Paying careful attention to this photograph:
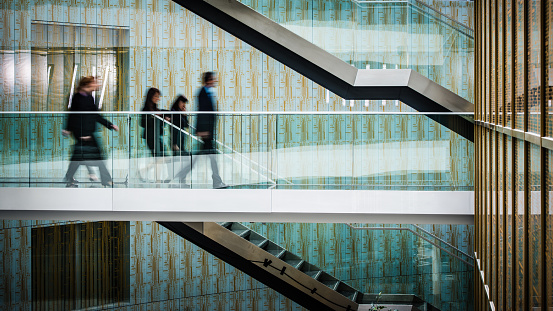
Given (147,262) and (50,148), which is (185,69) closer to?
(147,262)

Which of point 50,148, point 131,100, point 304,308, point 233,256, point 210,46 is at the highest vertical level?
point 210,46

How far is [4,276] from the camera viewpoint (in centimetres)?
956

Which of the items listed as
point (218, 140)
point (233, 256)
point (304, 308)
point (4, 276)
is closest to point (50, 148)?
point (218, 140)

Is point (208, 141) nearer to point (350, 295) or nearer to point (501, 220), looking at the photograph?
point (501, 220)

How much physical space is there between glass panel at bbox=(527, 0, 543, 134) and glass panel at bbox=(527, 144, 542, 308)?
14 centimetres

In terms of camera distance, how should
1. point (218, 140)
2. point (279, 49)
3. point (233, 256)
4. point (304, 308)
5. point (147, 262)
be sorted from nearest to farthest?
1. point (218, 140)
2. point (279, 49)
3. point (233, 256)
4. point (304, 308)
5. point (147, 262)

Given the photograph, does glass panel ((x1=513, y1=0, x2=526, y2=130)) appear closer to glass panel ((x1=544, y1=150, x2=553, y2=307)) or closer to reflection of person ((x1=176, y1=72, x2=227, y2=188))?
glass panel ((x1=544, y1=150, x2=553, y2=307))

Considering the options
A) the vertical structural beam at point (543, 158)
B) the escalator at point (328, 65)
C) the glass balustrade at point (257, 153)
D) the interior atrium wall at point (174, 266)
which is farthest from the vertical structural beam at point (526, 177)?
the interior atrium wall at point (174, 266)

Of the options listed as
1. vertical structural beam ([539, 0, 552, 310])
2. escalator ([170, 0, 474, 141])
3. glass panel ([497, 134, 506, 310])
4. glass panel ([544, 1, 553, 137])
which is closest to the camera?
glass panel ([544, 1, 553, 137])

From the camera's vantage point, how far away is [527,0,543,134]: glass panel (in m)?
2.60

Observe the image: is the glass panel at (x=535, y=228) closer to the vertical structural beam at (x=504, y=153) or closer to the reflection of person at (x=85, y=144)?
the vertical structural beam at (x=504, y=153)

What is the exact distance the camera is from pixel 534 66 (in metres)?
2.72

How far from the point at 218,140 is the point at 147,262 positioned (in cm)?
471

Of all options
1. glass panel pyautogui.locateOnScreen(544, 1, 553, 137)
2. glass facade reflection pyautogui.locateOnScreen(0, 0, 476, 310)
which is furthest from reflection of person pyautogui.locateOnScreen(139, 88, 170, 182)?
glass panel pyautogui.locateOnScreen(544, 1, 553, 137)
